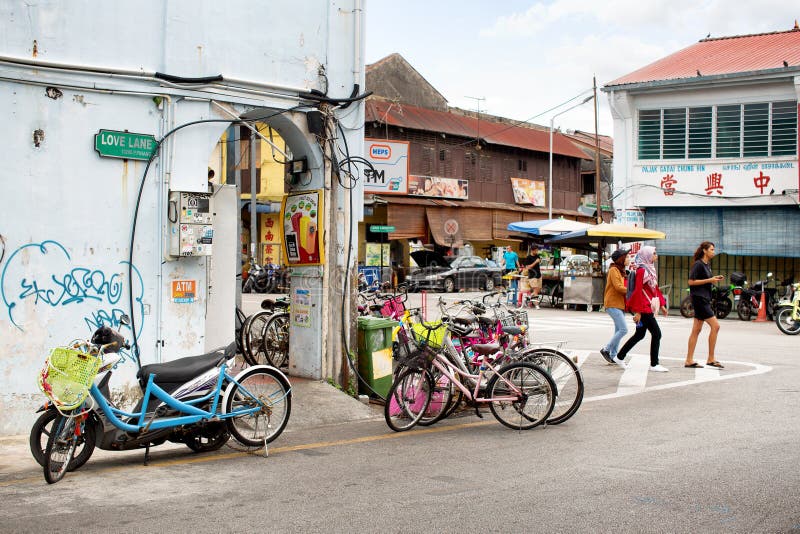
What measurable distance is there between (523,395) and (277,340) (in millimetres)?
4417

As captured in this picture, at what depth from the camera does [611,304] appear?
13.0m

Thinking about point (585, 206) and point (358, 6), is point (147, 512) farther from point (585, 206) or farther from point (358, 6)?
point (585, 206)

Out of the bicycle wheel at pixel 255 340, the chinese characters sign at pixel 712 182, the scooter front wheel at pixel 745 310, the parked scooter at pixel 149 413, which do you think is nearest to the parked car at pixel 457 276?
the chinese characters sign at pixel 712 182

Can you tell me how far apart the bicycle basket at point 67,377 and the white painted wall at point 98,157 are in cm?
193

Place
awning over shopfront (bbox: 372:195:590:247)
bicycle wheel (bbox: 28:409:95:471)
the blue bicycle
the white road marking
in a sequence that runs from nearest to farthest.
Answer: the blue bicycle < bicycle wheel (bbox: 28:409:95:471) < the white road marking < awning over shopfront (bbox: 372:195:590:247)

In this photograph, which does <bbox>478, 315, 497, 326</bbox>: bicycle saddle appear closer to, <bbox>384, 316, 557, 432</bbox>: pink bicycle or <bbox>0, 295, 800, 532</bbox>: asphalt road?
<bbox>0, 295, 800, 532</bbox>: asphalt road

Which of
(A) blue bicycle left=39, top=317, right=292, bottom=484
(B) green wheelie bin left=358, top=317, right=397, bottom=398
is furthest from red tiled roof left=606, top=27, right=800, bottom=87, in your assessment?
(A) blue bicycle left=39, top=317, right=292, bottom=484

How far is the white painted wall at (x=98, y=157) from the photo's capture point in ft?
26.3

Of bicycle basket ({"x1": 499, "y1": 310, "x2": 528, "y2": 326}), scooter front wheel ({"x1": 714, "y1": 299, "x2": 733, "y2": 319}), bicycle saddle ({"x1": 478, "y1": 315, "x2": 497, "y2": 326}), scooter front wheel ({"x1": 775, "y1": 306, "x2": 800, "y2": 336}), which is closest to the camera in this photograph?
bicycle saddle ({"x1": 478, "y1": 315, "x2": 497, "y2": 326})

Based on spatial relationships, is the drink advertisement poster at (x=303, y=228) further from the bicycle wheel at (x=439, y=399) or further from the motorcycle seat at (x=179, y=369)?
the motorcycle seat at (x=179, y=369)

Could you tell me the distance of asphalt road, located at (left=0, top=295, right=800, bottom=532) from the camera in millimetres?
5359

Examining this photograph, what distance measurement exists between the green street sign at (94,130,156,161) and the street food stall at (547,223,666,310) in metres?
18.1

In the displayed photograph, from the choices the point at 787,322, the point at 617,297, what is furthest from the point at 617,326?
the point at 787,322

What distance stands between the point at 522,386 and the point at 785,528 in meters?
3.54
